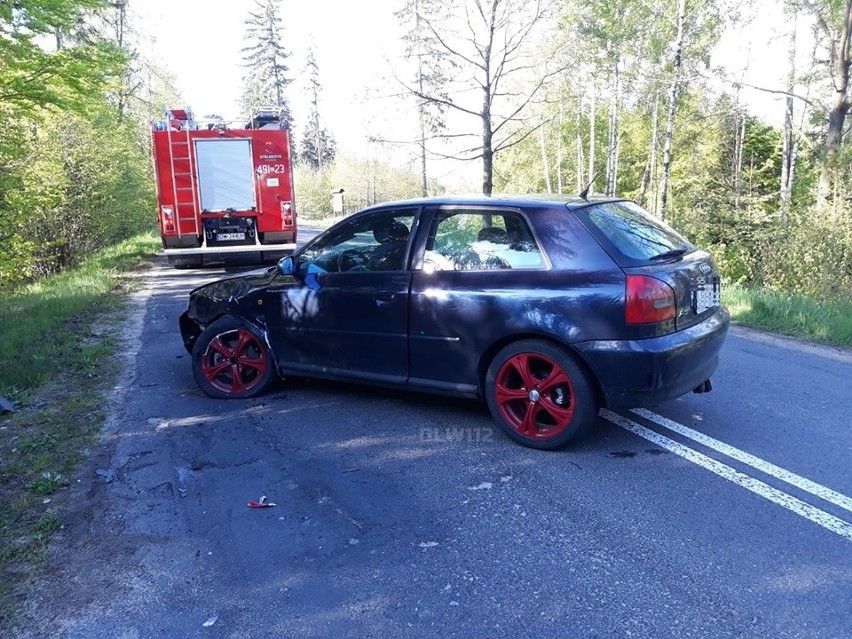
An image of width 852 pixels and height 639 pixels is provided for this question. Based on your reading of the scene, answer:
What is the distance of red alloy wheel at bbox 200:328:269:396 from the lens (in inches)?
212

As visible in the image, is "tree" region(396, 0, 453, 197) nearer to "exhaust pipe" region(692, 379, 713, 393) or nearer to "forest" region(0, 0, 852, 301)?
"forest" region(0, 0, 852, 301)

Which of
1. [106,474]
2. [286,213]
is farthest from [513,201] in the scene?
[286,213]

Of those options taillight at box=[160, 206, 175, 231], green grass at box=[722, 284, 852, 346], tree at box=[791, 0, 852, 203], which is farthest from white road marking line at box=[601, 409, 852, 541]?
tree at box=[791, 0, 852, 203]

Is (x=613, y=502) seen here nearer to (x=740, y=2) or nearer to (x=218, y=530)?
(x=218, y=530)

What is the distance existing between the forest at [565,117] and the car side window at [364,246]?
599 cm

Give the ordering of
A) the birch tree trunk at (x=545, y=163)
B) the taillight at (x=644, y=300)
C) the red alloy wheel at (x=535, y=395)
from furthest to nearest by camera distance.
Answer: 1. the birch tree trunk at (x=545, y=163)
2. the red alloy wheel at (x=535, y=395)
3. the taillight at (x=644, y=300)

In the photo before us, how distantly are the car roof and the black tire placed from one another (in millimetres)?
937

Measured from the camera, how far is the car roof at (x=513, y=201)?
4306 mm

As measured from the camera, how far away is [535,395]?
4148 millimetres

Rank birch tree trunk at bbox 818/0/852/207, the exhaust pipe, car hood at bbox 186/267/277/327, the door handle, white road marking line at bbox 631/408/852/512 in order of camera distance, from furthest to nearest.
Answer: birch tree trunk at bbox 818/0/852/207 → car hood at bbox 186/267/277/327 → the door handle → the exhaust pipe → white road marking line at bbox 631/408/852/512

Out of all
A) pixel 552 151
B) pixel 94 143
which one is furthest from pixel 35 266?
pixel 552 151

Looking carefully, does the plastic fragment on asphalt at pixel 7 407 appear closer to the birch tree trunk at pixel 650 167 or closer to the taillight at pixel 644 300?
the taillight at pixel 644 300

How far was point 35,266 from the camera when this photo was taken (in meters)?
18.7

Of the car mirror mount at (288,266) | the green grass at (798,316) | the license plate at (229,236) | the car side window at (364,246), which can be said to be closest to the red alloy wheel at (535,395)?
the car side window at (364,246)
